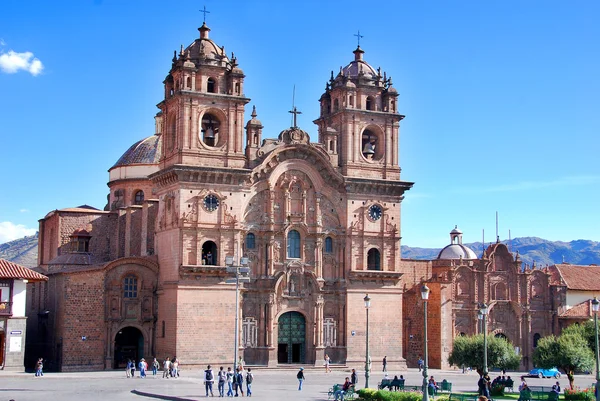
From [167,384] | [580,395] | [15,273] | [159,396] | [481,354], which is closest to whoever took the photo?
[159,396]

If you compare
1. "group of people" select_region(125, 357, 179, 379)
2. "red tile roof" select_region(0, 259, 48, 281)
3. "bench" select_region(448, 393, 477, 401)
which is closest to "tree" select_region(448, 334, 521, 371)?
"bench" select_region(448, 393, 477, 401)

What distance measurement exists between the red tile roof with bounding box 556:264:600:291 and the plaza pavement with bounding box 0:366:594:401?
14.1m

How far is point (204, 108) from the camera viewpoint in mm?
58594

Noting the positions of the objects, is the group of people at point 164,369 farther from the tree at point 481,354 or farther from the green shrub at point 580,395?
the green shrub at point 580,395

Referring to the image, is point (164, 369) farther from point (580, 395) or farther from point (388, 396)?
point (580, 395)

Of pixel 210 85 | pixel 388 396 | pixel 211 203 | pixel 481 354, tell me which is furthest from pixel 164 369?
pixel 388 396

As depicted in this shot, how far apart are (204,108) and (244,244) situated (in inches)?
353

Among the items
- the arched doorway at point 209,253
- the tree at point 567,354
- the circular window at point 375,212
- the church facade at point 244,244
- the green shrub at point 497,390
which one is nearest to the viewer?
the green shrub at point 497,390

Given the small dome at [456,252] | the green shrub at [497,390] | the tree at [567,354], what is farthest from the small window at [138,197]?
the green shrub at [497,390]

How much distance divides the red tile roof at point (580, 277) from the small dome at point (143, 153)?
33940mm

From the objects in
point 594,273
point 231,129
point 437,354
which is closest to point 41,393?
point 231,129

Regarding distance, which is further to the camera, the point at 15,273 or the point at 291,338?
the point at 291,338

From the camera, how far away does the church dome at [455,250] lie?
7650cm

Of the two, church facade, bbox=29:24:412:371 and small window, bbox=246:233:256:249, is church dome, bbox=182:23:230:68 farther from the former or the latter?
small window, bbox=246:233:256:249
